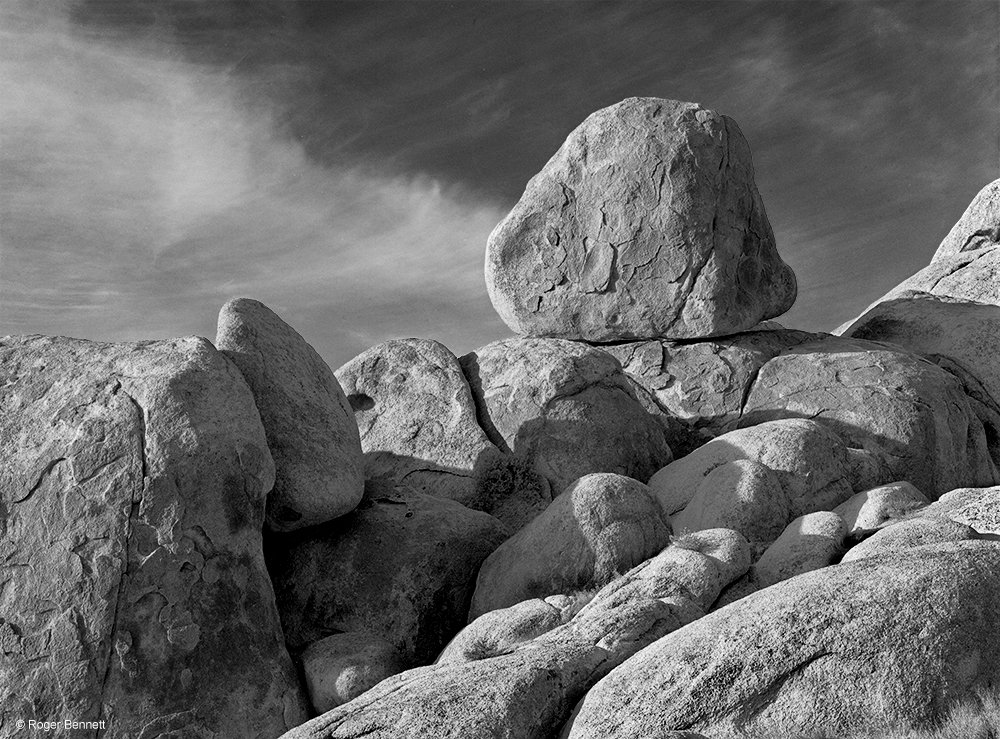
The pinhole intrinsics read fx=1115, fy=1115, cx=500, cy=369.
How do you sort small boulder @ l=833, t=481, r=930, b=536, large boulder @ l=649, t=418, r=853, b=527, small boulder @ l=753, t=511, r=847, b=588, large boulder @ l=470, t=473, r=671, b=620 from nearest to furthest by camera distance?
small boulder @ l=753, t=511, r=847, b=588 < large boulder @ l=470, t=473, r=671, b=620 < small boulder @ l=833, t=481, r=930, b=536 < large boulder @ l=649, t=418, r=853, b=527

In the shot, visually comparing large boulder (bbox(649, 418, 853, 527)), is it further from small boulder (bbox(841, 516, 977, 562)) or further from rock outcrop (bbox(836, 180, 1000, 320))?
rock outcrop (bbox(836, 180, 1000, 320))

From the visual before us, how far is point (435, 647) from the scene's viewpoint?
27.4 ft

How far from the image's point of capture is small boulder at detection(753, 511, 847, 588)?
738cm

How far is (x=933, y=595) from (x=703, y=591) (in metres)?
Result: 1.90

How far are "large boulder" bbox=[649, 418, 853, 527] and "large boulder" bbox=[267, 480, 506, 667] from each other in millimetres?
1653

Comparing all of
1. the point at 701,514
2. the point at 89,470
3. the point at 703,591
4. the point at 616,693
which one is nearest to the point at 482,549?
the point at 701,514

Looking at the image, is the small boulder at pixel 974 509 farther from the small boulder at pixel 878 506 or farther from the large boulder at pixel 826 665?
the large boulder at pixel 826 665

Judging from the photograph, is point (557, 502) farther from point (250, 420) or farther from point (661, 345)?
point (661, 345)

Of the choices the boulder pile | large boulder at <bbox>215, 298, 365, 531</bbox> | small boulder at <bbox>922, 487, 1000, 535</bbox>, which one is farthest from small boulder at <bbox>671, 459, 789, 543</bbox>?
large boulder at <bbox>215, 298, 365, 531</bbox>

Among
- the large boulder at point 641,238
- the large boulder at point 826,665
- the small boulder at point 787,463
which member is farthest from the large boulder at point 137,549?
the large boulder at point 641,238

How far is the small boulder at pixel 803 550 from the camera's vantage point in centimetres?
738

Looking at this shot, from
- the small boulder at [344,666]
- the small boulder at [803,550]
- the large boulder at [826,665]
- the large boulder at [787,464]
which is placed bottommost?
the large boulder at [826,665]

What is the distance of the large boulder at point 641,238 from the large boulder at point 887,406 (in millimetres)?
974

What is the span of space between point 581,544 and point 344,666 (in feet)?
6.12
